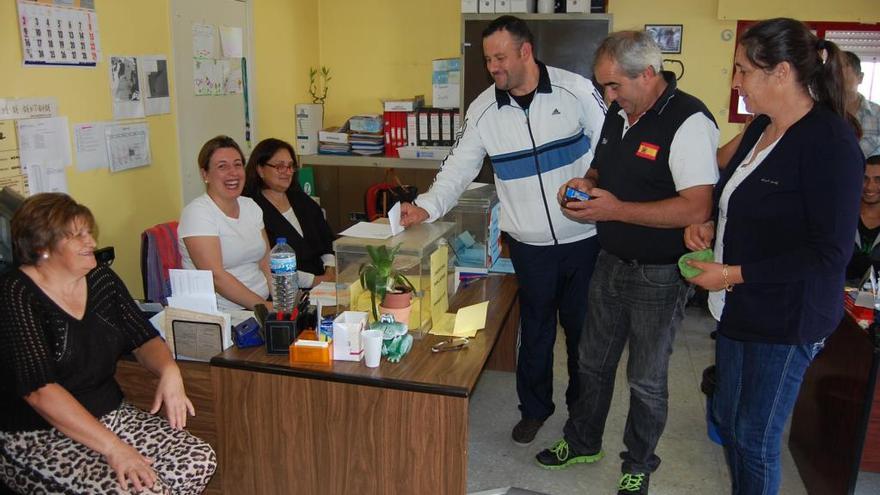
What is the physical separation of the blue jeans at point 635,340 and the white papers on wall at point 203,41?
260 centimetres

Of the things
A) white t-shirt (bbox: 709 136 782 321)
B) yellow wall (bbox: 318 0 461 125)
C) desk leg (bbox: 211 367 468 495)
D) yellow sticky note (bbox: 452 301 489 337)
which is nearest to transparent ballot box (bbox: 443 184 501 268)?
yellow sticky note (bbox: 452 301 489 337)

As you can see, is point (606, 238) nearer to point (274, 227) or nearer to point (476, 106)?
point (476, 106)

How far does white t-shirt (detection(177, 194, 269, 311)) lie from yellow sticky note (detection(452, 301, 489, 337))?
96 centimetres

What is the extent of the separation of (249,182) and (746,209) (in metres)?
2.22

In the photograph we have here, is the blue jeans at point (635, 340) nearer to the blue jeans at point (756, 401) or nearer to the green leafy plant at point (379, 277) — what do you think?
the blue jeans at point (756, 401)

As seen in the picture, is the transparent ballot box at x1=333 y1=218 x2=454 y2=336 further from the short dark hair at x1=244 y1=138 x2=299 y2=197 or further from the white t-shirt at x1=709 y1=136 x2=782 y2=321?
the short dark hair at x1=244 y1=138 x2=299 y2=197

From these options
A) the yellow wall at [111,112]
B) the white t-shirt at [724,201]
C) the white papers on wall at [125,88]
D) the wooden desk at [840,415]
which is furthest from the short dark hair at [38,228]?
the wooden desk at [840,415]

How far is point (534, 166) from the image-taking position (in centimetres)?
246

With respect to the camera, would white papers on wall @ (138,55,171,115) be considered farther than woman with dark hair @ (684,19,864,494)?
Yes

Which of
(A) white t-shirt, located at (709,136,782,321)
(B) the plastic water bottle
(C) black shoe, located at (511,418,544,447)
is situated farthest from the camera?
(C) black shoe, located at (511,418,544,447)

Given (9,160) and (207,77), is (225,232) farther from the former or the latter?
(207,77)

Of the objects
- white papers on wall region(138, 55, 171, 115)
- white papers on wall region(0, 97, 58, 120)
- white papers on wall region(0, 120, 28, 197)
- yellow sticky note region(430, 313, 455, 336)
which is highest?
white papers on wall region(138, 55, 171, 115)

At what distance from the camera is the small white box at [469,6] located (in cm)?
432

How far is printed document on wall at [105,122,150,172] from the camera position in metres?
3.16
